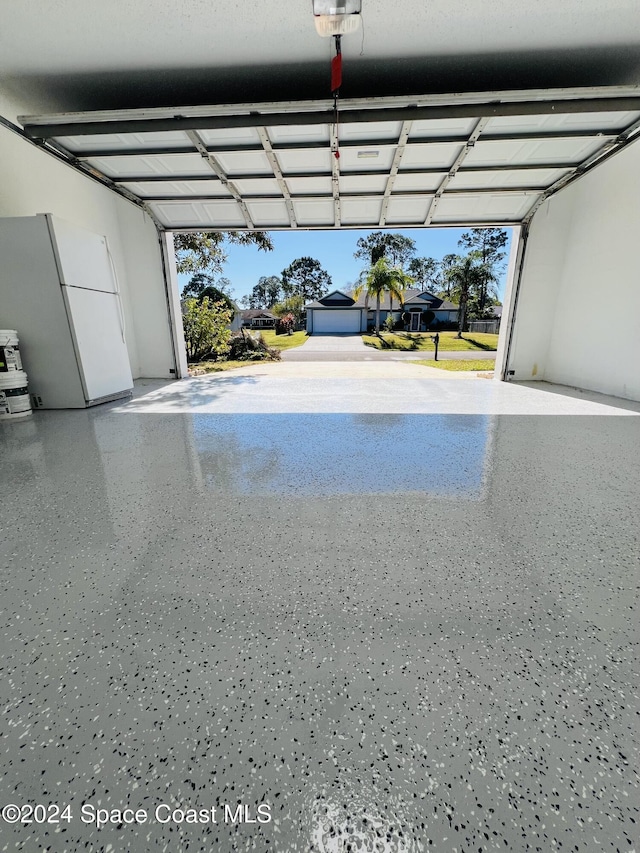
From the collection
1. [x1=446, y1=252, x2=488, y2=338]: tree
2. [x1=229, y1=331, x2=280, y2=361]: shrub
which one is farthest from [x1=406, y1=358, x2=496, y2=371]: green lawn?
[x1=446, y1=252, x2=488, y2=338]: tree

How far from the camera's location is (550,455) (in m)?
2.63

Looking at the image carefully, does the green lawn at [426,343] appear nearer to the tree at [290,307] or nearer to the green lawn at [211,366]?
the tree at [290,307]

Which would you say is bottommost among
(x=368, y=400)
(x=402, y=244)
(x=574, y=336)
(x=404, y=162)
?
(x=368, y=400)

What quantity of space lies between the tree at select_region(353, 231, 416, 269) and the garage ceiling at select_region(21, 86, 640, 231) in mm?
21560

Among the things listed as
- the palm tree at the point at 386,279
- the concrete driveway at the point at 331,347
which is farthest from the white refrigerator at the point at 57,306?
the palm tree at the point at 386,279

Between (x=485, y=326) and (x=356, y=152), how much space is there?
93.0ft

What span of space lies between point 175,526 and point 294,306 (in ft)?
105

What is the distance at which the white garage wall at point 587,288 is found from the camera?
443cm

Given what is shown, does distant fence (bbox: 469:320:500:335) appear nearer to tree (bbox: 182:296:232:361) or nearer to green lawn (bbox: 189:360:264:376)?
green lawn (bbox: 189:360:264:376)

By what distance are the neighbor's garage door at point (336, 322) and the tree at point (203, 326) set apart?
20.2m

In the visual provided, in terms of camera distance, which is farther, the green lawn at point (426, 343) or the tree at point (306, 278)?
the tree at point (306, 278)

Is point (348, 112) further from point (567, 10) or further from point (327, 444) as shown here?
point (327, 444)

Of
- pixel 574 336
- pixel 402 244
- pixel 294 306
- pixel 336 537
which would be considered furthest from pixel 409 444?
pixel 402 244

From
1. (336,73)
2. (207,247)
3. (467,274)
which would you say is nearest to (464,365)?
(207,247)
